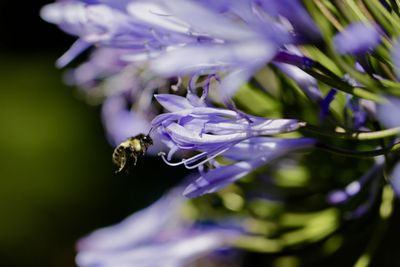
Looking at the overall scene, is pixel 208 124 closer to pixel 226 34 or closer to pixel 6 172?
pixel 226 34

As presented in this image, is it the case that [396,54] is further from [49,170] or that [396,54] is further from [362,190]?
[49,170]

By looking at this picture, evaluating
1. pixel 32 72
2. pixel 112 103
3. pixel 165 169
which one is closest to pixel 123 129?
pixel 112 103

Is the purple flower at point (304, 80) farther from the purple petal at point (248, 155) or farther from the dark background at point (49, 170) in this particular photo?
the dark background at point (49, 170)

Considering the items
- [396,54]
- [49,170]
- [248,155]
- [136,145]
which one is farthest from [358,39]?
[49,170]

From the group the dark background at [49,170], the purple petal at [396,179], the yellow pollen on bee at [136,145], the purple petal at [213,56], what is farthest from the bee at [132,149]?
the dark background at [49,170]

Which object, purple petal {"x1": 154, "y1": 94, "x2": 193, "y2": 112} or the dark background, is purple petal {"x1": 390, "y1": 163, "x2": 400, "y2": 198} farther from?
the dark background

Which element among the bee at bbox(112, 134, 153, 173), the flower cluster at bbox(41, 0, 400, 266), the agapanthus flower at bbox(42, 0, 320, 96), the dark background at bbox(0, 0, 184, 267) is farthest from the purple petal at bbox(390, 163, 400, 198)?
the dark background at bbox(0, 0, 184, 267)

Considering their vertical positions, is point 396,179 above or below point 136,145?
above
